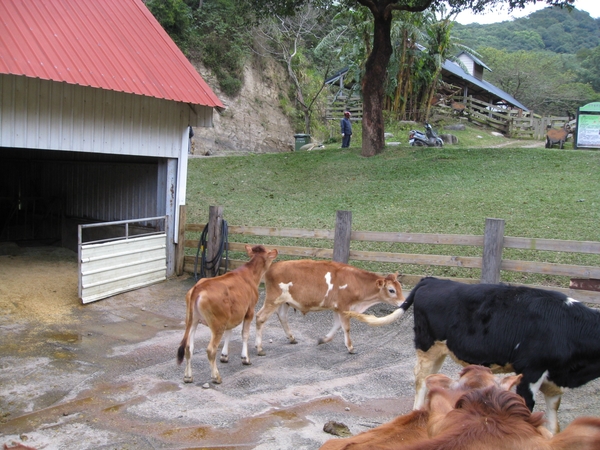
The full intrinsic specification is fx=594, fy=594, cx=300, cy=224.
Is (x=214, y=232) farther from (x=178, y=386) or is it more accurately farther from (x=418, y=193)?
(x=418, y=193)

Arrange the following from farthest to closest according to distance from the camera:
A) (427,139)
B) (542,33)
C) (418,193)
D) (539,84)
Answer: (542,33) < (539,84) < (427,139) < (418,193)

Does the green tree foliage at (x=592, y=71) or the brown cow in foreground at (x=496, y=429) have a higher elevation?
the green tree foliage at (x=592, y=71)

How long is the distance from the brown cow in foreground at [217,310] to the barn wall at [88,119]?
4.46m

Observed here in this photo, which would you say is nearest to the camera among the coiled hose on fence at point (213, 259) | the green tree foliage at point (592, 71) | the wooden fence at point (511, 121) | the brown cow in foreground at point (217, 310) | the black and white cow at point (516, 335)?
the black and white cow at point (516, 335)

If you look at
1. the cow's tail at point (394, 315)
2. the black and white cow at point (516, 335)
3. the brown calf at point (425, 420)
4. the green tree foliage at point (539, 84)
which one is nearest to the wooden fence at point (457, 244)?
the cow's tail at point (394, 315)

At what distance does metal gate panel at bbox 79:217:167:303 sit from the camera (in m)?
10.1

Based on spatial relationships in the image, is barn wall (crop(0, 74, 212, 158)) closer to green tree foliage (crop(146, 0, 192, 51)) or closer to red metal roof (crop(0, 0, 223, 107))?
red metal roof (crop(0, 0, 223, 107))

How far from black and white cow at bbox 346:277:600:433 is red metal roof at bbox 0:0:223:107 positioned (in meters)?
6.98

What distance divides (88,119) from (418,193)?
9.15m

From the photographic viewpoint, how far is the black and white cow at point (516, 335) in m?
5.34


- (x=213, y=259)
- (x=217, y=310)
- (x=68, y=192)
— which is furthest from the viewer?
(x=68, y=192)

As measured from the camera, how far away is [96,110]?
35.2 ft

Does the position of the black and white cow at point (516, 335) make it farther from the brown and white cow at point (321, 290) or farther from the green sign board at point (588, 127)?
the green sign board at point (588, 127)

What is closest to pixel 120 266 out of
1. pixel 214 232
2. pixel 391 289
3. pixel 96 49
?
pixel 214 232
